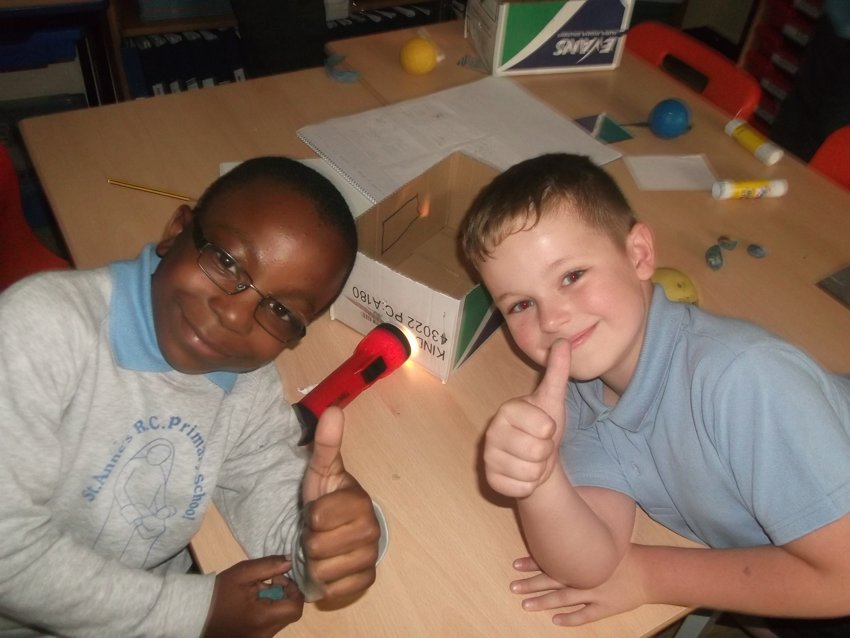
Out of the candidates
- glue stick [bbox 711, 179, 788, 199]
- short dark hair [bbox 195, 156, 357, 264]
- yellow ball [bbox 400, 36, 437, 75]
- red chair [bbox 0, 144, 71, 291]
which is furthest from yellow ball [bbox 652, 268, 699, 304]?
red chair [bbox 0, 144, 71, 291]

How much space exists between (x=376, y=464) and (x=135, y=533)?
1.03 ft

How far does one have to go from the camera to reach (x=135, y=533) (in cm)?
87

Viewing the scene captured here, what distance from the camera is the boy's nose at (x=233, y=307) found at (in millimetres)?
807

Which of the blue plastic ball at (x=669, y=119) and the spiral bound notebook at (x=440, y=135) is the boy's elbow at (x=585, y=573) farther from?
the blue plastic ball at (x=669, y=119)

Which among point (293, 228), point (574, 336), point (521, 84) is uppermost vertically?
point (293, 228)

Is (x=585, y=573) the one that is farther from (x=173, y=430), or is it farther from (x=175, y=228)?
(x=175, y=228)

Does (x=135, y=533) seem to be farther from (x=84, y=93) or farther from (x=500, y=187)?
(x=84, y=93)

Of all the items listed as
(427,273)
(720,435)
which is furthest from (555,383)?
(427,273)

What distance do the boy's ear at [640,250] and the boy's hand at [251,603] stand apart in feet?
1.94

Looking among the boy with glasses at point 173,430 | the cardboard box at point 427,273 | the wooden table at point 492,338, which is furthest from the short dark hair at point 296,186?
the wooden table at point 492,338

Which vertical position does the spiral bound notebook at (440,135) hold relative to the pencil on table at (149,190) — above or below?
above

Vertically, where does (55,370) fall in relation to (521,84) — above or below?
above

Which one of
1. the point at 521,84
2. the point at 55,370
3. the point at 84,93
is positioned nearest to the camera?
the point at 55,370

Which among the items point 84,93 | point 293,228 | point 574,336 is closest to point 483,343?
point 574,336
